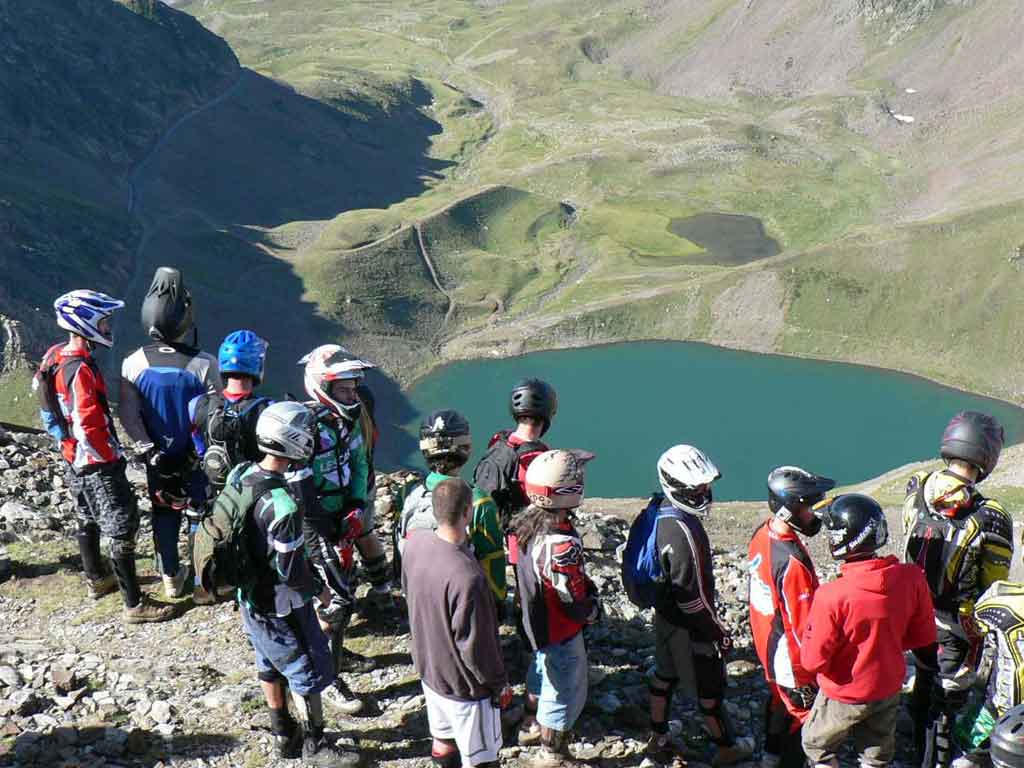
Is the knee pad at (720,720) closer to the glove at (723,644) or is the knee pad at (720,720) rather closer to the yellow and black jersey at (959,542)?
the glove at (723,644)

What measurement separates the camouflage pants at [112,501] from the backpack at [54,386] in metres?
0.53

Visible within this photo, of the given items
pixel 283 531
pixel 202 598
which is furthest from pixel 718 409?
pixel 283 531

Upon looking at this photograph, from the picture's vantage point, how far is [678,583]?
737cm

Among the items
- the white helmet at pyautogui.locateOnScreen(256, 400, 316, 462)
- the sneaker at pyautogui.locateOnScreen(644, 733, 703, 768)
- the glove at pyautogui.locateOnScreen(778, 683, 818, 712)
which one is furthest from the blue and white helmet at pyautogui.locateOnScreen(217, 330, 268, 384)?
the glove at pyautogui.locateOnScreen(778, 683, 818, 712)

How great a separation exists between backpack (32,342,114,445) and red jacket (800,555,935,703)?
7196 mm

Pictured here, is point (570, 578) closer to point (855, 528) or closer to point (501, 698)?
point (501, 698)

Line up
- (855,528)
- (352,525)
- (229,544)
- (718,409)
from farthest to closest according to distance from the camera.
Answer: (718,409) → (352,525) → (229,544) → (855,528)

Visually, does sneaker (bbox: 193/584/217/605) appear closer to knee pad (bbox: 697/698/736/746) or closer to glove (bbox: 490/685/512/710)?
glove (bbox: 490/685/512/710)

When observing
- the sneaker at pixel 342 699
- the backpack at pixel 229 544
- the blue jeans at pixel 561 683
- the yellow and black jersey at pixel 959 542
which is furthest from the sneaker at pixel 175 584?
the yellow and black jersey at pixel 959 542

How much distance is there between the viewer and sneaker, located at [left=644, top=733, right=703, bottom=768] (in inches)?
316

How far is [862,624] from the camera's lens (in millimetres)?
6621

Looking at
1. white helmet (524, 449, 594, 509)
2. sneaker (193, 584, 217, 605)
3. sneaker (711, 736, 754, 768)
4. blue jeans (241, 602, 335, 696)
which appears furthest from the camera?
sneaker (193, 584, 217, 605)

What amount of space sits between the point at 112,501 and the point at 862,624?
7626 millimetres

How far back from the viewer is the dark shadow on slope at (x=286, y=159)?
89.8 metres
